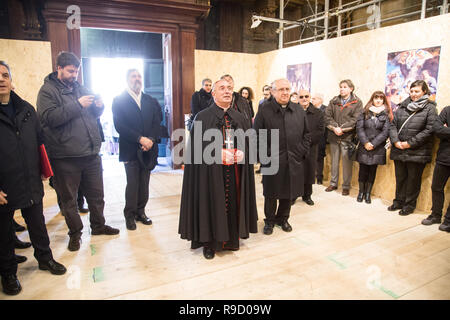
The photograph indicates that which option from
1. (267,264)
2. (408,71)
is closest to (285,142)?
(267,264)

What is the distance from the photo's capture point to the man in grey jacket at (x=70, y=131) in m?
2.90

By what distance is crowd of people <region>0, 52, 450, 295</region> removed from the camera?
2457 millimetres

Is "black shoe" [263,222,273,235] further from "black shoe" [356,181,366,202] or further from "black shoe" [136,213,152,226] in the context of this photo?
"black shoe" [356,181,366,202]

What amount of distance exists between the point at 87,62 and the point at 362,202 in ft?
26.3

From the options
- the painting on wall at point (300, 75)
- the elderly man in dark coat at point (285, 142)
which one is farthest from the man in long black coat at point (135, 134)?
the painting on wall at point (300, 75)

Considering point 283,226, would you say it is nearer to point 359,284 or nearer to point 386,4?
point 359,284

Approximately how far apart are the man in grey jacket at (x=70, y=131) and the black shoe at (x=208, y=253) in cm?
135

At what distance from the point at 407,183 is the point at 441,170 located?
0.57 m

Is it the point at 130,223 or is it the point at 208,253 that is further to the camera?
the point at 130,223

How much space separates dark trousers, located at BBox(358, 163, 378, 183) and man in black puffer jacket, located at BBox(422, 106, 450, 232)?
89 centimetres

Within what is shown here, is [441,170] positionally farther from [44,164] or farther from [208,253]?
[44,164]

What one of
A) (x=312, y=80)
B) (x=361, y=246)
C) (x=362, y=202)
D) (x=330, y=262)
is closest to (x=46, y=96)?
(x=330, y=262)

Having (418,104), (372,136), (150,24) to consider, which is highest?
(150,24)

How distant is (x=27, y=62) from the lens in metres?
5.74
